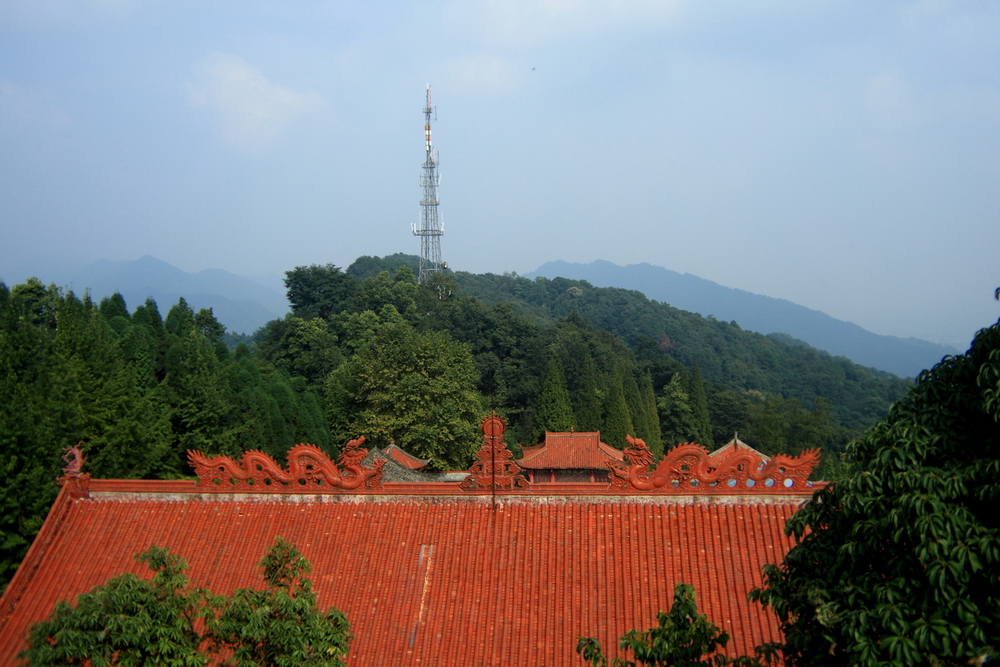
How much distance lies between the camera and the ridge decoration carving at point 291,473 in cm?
954

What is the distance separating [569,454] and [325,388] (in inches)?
647

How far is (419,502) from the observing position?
31.4 ft

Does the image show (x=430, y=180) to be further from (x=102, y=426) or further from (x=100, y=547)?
(x=100, y=547)

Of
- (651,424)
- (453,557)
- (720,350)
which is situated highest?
(453,557)

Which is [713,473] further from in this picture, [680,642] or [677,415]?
[677,415]

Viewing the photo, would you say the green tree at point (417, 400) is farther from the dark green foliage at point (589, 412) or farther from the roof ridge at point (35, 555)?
the roof ridge at point (35, 555)

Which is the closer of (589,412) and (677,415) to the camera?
(589,412)

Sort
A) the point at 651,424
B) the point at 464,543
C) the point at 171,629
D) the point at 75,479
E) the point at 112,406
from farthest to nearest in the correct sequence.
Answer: the point at 651,424 → the point at 112,406 → the point at 75,479 → the point at 464,543 → the point at 171,629

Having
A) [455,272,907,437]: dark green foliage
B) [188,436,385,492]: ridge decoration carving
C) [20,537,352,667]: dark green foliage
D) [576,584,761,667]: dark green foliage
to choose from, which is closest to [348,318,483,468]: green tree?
[188,436,385,492]: ridge decoration carving

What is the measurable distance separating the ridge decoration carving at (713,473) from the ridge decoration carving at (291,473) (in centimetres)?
318

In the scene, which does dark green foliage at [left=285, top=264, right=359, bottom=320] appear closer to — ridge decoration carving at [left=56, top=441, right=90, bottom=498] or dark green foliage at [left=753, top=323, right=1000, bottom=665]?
ridge decoration carving at [left=56, top=441, right=90, bottom=498]

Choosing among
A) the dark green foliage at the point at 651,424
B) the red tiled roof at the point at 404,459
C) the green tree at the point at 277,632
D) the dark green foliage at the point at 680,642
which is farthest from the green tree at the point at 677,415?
the green tree at the point at 277,632

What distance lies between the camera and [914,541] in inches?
178

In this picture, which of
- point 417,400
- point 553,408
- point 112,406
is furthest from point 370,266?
point 112,406
